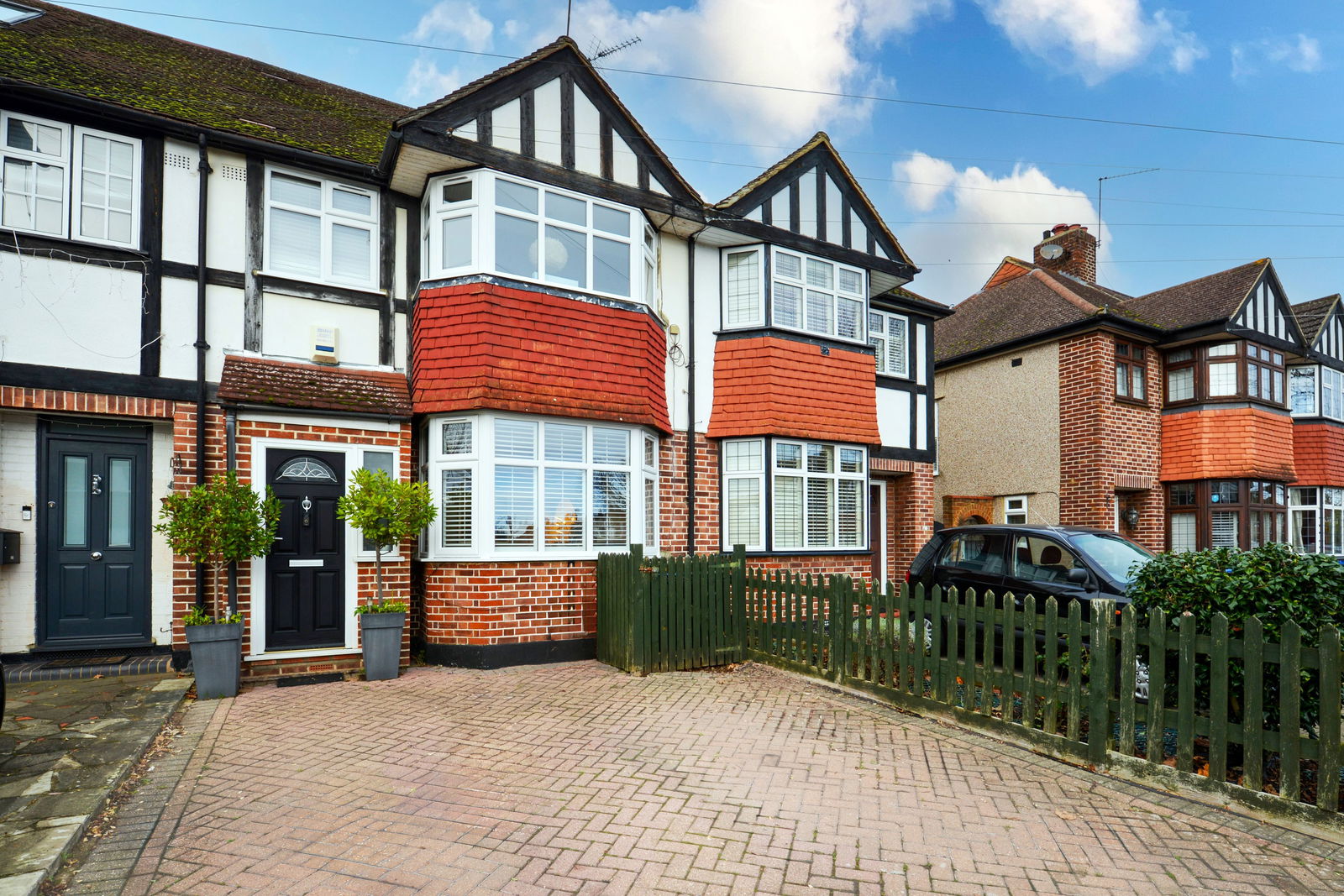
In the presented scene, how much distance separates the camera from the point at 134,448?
7918 mm

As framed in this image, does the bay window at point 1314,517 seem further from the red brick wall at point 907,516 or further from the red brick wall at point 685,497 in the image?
the red brick wall at point 685,497

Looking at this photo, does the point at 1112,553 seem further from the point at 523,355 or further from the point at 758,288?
the point at 523,355

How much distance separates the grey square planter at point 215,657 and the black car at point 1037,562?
22.5 feet

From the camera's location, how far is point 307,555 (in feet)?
26.4

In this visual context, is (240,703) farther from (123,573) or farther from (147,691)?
(123,573)

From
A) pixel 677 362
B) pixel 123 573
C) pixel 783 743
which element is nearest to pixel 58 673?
pixel 123 573

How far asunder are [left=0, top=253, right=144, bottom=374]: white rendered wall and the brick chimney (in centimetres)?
2127

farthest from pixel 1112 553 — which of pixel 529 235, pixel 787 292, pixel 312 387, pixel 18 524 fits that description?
pixel 18 524

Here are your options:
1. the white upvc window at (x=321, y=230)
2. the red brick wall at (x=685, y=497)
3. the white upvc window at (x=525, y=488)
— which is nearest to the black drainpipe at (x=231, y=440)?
the white upvc window at (x=321, y=230)

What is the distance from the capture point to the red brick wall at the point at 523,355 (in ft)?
27.4

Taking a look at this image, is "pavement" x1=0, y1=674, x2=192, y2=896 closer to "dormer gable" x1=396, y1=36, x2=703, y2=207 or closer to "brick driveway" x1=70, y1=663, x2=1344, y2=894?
"brick driveway" x1=70, y1=663, x2=1344, y2=894

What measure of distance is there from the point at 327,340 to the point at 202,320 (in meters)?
1.22

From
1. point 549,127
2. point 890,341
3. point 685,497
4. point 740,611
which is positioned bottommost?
point 740,611

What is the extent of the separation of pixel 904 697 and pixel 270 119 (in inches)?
375
